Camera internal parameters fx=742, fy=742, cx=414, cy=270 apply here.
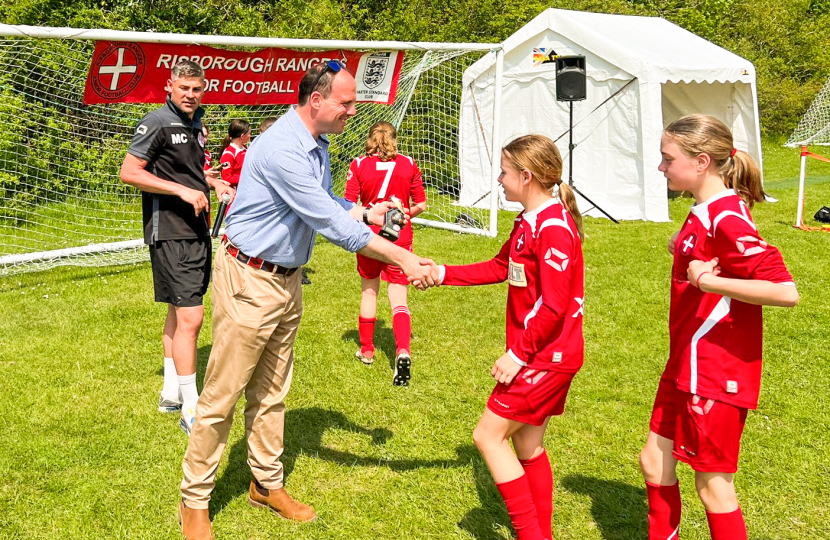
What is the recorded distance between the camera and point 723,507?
2975 mm

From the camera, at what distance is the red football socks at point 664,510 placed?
3.27 meters

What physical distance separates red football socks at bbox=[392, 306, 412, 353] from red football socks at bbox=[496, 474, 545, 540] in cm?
285

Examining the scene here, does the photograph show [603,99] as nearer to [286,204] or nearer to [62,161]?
[62,161]

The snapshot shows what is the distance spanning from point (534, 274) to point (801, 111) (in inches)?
1088

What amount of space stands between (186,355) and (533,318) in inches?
111

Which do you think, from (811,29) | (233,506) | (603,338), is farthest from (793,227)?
(811,29)

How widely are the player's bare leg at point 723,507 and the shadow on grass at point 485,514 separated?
3.97 ft

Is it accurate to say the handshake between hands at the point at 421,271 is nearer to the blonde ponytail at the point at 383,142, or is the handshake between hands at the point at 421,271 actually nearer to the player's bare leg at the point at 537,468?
the player's bare leg at the point at 537,468

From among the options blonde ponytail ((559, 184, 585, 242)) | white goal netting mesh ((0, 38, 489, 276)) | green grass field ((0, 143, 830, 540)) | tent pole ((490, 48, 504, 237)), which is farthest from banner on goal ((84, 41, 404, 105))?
blonde ponytail ((559, 184, 585, 242))

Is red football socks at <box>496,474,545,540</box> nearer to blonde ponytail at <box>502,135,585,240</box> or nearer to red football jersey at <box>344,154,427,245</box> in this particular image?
blonde ponytail at <box>502,135,585,240</box>

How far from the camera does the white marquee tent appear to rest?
13234 millimetres

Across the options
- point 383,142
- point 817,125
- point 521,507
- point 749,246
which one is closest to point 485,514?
point 521,507

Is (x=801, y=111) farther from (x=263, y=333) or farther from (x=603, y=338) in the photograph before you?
(x=263, y=333)

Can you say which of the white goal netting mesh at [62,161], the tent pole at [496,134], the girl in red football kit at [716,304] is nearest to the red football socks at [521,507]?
the girl in red football kit at [716,304]
